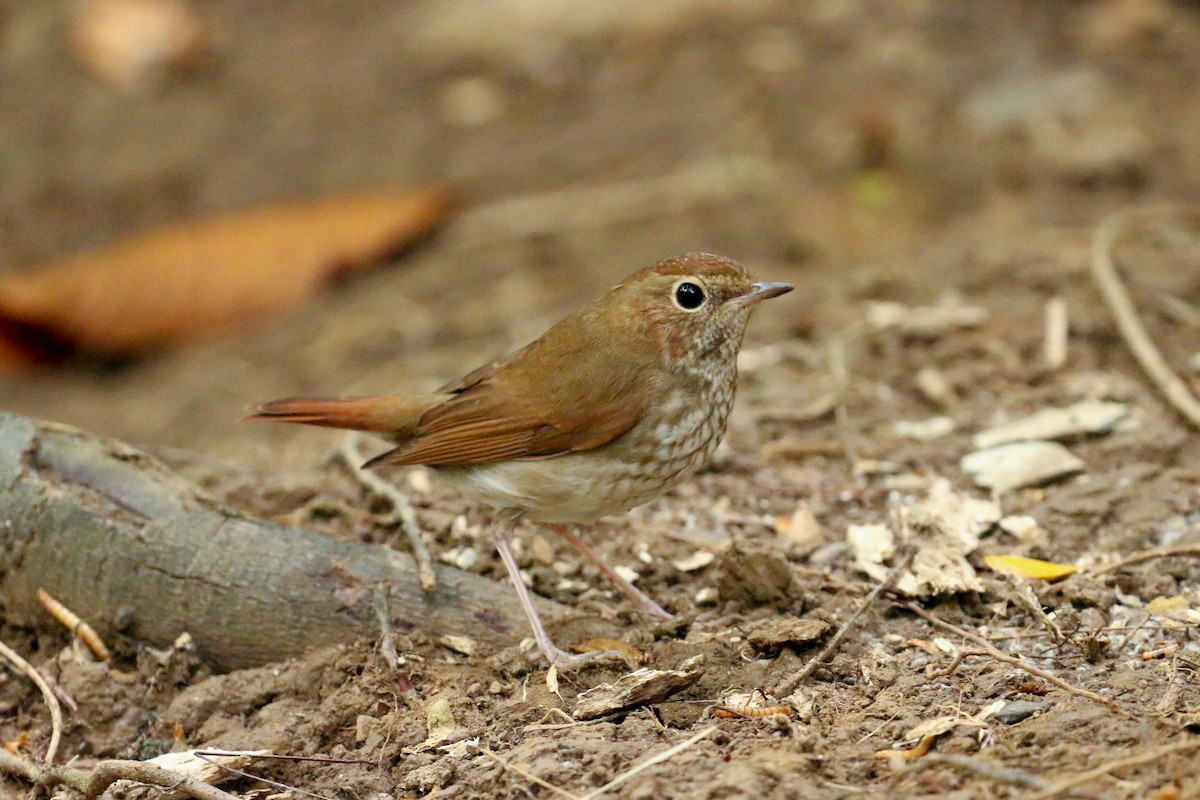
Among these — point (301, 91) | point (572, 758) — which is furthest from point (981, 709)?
point (301, 91)

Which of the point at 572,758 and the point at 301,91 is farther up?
the point at 301,91

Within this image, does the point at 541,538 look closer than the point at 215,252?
Yes

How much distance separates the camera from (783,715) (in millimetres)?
3170

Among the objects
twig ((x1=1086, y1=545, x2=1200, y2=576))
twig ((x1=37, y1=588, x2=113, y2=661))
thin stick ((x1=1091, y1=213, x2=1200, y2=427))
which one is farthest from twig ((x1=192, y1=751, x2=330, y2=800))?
thin stick ((x1=1091, y1=213, x2=1200, y2=427))

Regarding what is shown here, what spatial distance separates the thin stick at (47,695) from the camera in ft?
11.5

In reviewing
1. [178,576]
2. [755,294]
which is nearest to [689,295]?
[755,294]

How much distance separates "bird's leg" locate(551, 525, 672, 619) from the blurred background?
184 centimetres

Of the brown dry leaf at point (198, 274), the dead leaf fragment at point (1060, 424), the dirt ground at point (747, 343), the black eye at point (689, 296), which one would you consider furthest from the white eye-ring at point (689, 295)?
the brown dry leaf at point (198, 274)

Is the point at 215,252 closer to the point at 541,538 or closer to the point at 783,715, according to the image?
the point at 541,538

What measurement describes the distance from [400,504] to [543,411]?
2.10 feet

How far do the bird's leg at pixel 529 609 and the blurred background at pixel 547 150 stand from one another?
6.68 ft

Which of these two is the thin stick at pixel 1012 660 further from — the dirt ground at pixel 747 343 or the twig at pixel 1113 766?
the twig at pixel 1113 766

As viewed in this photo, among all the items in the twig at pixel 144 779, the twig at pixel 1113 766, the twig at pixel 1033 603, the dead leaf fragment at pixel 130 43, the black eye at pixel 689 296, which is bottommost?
the twig at pixel 1033 603

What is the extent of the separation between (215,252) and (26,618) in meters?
3.85
